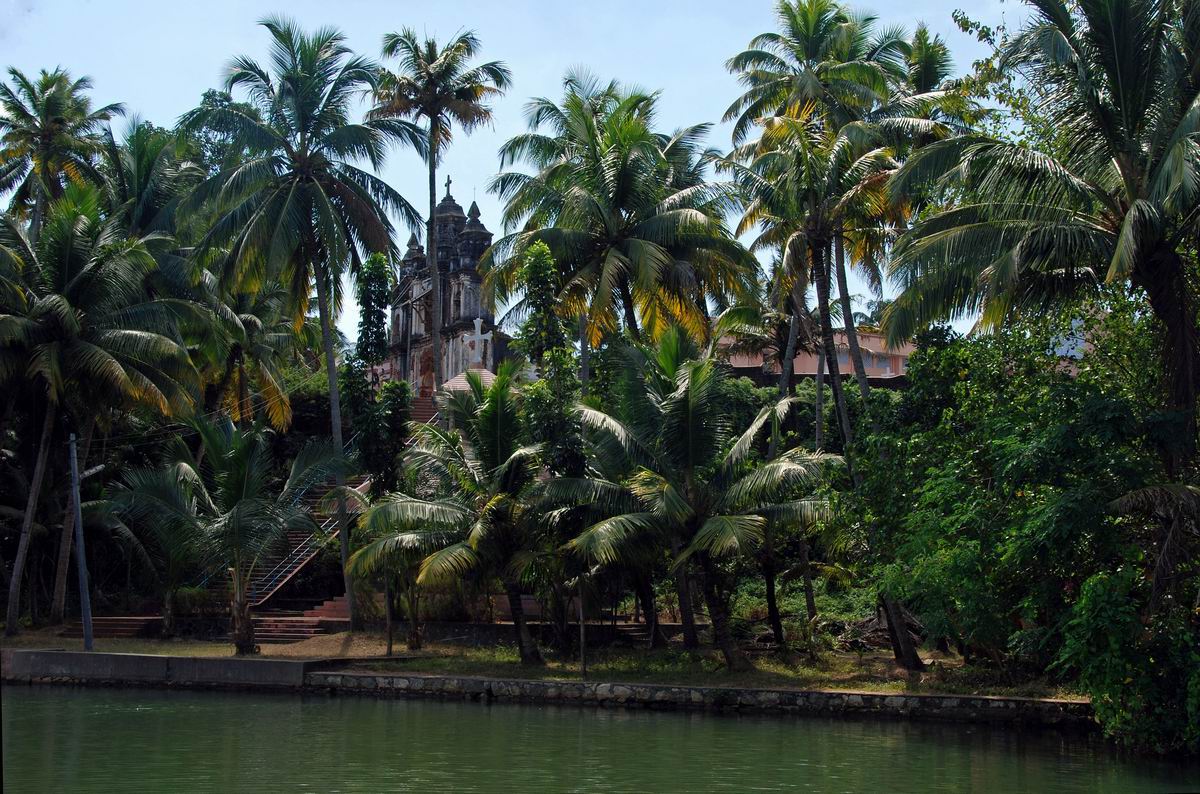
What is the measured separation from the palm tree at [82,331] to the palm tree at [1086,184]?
18278 mm

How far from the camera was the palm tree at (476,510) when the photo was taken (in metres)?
21.7

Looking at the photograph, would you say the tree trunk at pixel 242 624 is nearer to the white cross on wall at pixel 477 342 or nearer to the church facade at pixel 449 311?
the church facade at pixel 449 311

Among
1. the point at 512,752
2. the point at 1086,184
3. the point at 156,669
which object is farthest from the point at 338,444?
the point at 1086,184

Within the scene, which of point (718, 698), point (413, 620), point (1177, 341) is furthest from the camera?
point (413, 620)

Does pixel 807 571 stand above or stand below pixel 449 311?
below

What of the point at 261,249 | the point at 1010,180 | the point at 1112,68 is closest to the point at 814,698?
the point at 1010,180

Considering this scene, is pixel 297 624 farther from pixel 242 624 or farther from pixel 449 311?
pixel 449 311

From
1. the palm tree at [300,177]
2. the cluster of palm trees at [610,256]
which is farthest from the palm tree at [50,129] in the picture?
the palm tree at [300,177]

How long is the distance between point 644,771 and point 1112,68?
37.7 feet

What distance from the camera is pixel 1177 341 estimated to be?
52.7 feet

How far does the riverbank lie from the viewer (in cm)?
1772

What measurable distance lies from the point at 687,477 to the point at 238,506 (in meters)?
8.88

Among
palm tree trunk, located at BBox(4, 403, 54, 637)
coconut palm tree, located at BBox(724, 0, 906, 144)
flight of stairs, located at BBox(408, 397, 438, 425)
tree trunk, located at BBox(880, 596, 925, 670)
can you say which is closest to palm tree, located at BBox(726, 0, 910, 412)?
coconut palm tree, located at BBox(724, 0, 906, 144)

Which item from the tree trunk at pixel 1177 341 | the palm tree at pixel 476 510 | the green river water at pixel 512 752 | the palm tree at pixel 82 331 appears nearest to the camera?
the green river water at pixel 512 752
